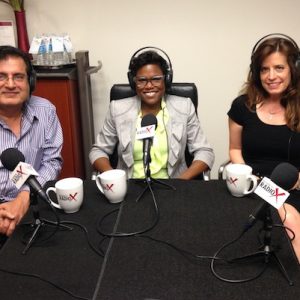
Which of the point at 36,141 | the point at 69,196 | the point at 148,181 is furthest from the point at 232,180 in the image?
the point at 36,141

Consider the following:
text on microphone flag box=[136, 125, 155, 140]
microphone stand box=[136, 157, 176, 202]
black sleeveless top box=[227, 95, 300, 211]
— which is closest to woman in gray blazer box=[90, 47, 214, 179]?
black sleeveless top box=[227, 95, 300, 211]

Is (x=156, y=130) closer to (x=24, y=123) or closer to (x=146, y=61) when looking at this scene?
(x=146, y=61)

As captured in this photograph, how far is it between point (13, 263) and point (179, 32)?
198 cm

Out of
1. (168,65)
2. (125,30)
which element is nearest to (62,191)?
(168,65)

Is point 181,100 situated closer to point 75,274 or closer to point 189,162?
point 189,162

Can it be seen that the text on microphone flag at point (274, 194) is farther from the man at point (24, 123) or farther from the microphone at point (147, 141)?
the man at point (24, 123)

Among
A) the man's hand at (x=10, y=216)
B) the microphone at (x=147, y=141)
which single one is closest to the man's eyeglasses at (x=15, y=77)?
the man's hand at (x=10, y=216)

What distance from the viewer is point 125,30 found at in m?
2.56

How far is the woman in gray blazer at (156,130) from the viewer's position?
1776mm

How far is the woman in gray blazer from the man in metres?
0.22

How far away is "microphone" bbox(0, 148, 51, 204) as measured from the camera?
997mm

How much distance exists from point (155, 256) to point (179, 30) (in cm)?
193

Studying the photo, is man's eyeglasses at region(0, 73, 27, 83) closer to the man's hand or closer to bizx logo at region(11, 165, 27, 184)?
the man's hand

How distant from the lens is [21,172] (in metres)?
1.00
